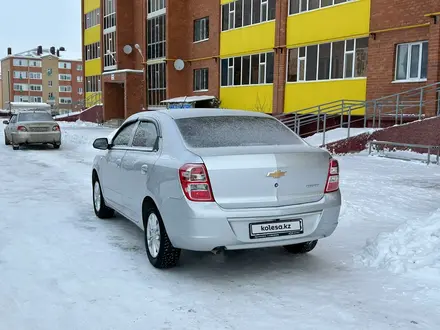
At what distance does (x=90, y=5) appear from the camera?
147ft

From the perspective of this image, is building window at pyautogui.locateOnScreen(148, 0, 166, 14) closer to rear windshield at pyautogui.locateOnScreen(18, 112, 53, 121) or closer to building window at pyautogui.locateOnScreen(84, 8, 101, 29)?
building window at pyautogui.locateOnScreen(84, 8, 101, 29)

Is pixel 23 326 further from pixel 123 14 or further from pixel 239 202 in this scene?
pixel 123 14

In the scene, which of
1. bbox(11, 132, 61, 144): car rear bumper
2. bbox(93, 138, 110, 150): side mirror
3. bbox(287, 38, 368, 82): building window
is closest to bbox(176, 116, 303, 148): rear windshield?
bbox(93, 138, 110, 150): side mirror

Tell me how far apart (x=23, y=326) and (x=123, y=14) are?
118 ft

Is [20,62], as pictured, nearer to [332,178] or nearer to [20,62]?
[20,62]

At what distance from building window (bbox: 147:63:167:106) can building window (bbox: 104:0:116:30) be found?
7.60 meters

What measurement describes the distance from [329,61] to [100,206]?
14710 millimetres

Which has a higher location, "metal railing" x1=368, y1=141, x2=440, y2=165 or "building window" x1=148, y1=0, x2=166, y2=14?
"building window" x1=148, y1=0, x2=166, y2=14

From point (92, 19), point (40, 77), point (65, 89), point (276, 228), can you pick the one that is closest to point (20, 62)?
point (40, 77)

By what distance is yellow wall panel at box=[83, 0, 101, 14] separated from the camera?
43188 millimetres

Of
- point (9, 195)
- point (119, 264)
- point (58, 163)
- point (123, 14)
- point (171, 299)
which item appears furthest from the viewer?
point (123, 14)

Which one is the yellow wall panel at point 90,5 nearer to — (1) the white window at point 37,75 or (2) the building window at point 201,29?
(2) the building window at point 201,29

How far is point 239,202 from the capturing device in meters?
4.23

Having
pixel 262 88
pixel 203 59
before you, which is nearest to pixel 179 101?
pixel 203 59
